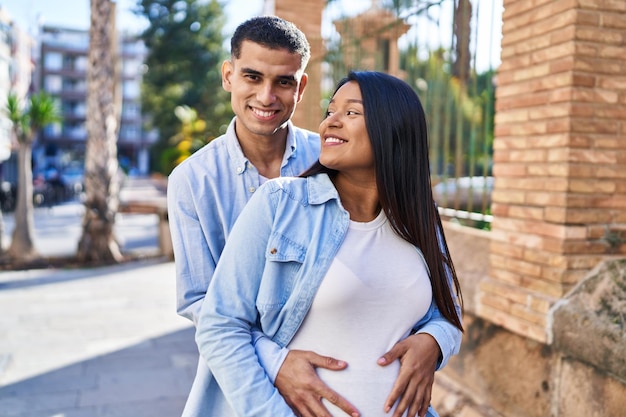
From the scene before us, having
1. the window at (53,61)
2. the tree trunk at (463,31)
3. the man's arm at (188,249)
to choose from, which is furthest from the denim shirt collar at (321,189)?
the window at (53,61)

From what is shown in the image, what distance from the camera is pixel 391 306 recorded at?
164 cm

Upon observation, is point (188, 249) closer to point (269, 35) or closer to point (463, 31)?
point (269, 35)

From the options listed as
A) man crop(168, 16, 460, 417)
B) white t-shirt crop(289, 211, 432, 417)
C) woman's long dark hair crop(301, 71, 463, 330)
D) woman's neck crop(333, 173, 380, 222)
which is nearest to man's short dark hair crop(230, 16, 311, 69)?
man crop(168, 16, 460, 417)

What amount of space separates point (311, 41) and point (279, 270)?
20.9ft

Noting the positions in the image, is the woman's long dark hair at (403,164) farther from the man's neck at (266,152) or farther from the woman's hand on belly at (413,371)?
the man's neck at (266,152)

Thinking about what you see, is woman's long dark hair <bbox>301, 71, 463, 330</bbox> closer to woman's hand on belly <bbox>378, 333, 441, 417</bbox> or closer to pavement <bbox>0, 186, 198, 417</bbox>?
woman's hand on belly <bbox>378, 333, 441, 417</bbox>

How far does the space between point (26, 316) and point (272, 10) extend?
15.5 feet

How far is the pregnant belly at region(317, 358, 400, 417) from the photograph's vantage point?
1.59 metres

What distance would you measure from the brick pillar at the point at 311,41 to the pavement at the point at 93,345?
2.91m

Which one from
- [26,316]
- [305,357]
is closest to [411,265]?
[305,357]

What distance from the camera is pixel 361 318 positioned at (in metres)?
1.61

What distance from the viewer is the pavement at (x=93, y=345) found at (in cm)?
445

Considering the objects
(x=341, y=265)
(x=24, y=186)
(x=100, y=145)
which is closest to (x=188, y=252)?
(x=341, y=265)

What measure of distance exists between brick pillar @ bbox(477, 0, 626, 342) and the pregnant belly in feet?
6.32
